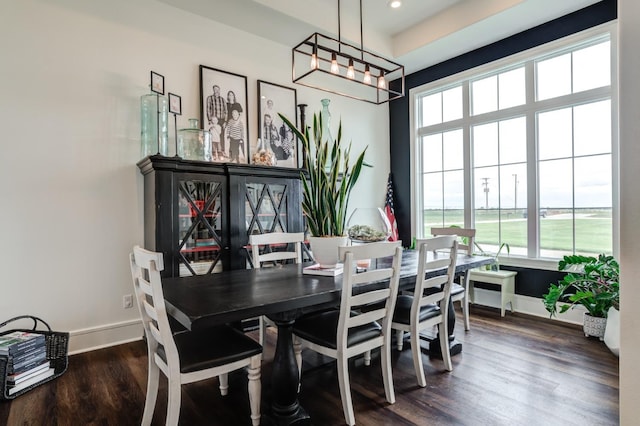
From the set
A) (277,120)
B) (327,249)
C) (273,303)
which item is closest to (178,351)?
(273,303)

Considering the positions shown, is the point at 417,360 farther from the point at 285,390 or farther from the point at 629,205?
the point at 629,205

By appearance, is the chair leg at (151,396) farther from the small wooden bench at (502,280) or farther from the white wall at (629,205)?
the small wooden bench at (502,280)

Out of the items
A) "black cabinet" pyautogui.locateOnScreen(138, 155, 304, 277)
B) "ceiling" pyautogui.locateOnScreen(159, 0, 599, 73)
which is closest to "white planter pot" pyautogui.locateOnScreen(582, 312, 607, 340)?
"black cabinet" pyautogui.locateOnScreen(138, 155, 304, 277)

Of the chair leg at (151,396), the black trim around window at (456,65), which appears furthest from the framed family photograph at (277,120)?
the chair leg at (151,396)

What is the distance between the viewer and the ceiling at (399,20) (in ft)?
11.2

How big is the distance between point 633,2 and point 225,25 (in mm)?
3604

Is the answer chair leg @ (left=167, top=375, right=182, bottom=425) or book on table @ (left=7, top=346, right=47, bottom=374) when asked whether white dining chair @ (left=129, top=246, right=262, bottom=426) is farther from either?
book on table @ (left=7, top=346, right=47, bottom=374)

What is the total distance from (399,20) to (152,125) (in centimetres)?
300

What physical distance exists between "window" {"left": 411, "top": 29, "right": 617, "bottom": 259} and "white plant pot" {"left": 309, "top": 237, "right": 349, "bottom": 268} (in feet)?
9.02

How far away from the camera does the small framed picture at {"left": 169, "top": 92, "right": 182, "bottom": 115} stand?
3326mm

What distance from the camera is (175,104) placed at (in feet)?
11.0

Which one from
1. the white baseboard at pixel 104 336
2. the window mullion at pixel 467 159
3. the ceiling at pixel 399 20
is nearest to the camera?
the white baseboard at pixel 104 336

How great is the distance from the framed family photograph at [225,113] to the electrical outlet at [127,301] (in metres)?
1.48

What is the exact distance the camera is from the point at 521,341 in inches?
120
